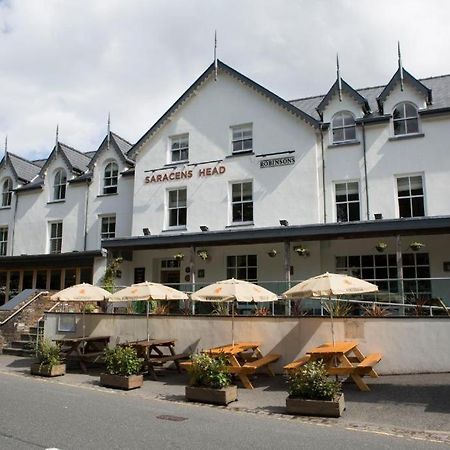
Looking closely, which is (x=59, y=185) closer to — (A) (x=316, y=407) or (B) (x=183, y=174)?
(B) (x=183, y=174)

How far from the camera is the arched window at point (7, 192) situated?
2978 centimetres

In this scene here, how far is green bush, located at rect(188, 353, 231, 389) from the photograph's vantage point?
1048 cm

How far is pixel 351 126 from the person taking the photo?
812 inches

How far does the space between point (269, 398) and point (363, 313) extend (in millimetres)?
4382

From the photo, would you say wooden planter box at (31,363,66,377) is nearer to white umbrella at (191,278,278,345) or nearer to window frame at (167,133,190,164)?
white umbrella at (191,278,278,345)

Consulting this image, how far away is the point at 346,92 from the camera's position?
68.1ft

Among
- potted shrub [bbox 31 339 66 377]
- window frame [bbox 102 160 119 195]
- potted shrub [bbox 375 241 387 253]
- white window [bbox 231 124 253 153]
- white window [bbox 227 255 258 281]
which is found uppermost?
white window [bbox 231 124 253 153]

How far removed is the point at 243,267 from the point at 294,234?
3.74 m

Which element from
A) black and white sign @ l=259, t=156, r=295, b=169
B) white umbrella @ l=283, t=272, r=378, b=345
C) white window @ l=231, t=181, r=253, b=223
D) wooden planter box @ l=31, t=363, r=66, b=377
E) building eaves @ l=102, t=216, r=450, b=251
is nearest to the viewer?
white umbrella @ l=283, t=272, r=378, b=345

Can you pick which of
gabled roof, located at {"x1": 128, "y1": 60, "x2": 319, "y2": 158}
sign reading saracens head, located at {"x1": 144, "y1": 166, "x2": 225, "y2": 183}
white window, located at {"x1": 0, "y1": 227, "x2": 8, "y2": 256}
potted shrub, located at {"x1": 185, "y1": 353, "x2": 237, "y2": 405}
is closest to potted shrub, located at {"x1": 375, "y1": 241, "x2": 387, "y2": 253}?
gabled roof, located at {"x1": 128, "y1": 60, "x2": 319, "y2": 158}

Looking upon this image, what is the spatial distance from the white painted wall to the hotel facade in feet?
7.82

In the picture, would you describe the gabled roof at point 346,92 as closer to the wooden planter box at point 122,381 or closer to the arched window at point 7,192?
the wooden planter box at point 122,381

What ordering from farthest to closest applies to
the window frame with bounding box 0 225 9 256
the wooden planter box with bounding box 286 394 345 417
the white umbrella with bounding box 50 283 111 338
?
the window frame with bounding box 0 225 9 256, the white umbrella with bounding box 50 283 111 338, the wooden planter box with bounding box 286 394 345 417

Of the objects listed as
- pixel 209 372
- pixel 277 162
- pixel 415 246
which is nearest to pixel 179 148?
pixel 277 162
